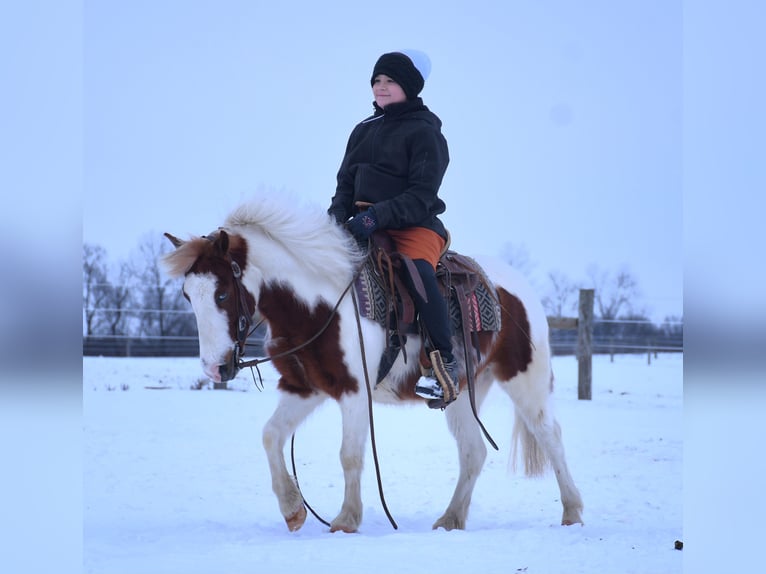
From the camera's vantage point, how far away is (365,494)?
5789 mm

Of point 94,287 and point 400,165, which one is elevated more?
point 400,165

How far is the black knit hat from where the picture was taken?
14.7ft

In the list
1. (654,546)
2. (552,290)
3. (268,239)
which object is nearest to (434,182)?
(268,239)

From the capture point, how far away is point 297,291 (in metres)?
4.19

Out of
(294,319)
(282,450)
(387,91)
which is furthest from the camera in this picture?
(387,91)

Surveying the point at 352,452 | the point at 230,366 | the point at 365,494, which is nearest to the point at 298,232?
the point at 230,366

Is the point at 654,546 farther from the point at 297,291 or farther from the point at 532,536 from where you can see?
the point at 297,291

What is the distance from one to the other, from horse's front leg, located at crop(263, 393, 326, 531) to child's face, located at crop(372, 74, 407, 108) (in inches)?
65.8

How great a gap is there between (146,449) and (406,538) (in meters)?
3.72

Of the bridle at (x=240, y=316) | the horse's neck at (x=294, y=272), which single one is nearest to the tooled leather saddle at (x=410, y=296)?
the horse's neck at (x=294, y=272)

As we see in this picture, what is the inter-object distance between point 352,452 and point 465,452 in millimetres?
1175

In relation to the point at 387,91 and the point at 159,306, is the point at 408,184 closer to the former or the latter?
the point at 387,91

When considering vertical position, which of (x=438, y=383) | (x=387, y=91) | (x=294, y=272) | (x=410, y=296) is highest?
(x=387, y=91)

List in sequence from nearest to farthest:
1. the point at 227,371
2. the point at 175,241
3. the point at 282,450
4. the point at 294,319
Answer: the point at 227,371 → the point at 175,241 → the point at 294,319 → the point at 282,450
